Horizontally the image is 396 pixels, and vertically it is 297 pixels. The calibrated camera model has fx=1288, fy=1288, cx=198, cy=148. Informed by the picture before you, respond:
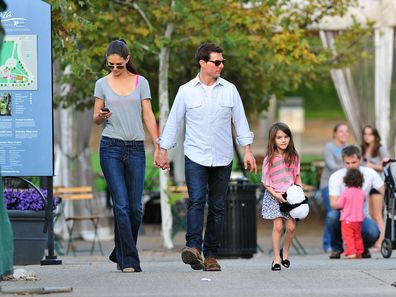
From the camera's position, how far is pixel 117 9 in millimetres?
18250

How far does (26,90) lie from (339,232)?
15.3 feet

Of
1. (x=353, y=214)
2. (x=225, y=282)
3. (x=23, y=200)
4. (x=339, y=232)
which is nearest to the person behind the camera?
(x=225, y=282)

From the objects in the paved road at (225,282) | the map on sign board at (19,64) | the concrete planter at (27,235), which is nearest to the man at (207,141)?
the paved road at (225,282)

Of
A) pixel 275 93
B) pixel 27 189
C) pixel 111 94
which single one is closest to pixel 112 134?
pixel 111 94

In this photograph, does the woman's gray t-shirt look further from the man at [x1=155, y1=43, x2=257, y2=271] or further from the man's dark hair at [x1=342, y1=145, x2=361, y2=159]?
the man's dark hair at [x1=342, y1=145, x2=361, y2=159]

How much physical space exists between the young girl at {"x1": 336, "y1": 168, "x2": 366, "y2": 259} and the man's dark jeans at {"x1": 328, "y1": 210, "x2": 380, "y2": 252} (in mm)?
112

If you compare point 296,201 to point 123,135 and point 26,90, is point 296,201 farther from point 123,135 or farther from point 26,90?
point 26,90

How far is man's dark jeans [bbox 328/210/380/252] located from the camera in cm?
1485

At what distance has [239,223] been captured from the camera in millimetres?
15516

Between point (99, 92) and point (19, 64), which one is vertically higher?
point (19, 64)

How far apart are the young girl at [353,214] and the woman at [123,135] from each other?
15.0ft

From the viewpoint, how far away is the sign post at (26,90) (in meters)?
12.4

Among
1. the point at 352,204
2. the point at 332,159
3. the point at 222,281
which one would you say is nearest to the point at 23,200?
the point at 352,204

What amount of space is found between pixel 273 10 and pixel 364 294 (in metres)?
9.47
